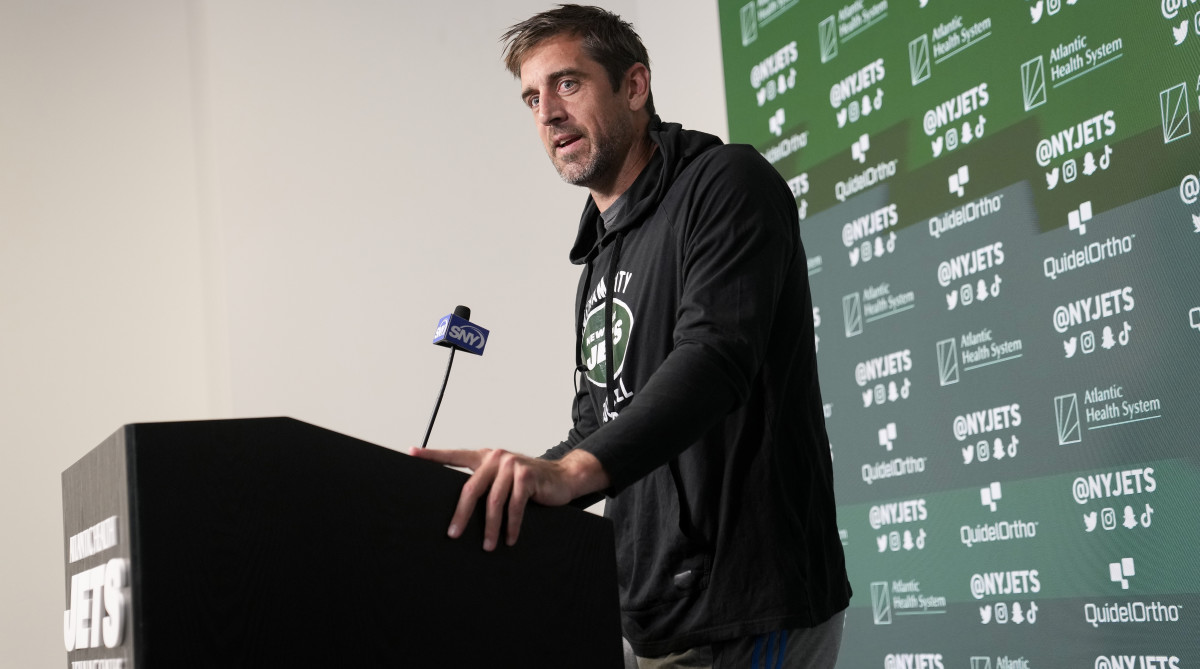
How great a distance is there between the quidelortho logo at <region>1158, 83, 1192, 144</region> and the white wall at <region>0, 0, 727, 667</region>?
171 cm

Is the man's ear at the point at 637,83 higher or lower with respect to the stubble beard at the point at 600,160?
higher

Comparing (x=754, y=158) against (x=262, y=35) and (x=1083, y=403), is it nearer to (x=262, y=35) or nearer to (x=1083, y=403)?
(x=1083, y=403)

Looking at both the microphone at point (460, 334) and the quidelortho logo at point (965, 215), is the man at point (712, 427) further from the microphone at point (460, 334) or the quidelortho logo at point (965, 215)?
the quidelortho logo at point (965, 215)

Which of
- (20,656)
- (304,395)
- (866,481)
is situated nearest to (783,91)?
(866,481)

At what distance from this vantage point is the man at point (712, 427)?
1.22m

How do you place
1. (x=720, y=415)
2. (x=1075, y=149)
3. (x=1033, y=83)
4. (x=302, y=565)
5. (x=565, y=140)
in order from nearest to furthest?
(x=302, y=565)
(x=720, y=415)
(x=565, y=140)
(x=1075, y=149)
(x=1033, y=83)

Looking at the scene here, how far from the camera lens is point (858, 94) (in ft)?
9.97

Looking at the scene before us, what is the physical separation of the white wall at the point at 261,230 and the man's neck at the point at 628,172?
193cm

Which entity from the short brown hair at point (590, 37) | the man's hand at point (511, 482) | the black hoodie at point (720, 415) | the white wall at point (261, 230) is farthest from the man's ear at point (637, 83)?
Answer: the white wall at point (261, 230)

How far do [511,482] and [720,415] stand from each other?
0.31 metres

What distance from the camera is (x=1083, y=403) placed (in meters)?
2.32

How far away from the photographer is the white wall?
12.0 ft

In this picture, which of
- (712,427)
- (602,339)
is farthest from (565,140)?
(712,427)

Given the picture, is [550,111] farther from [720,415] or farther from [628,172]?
[720,415]
